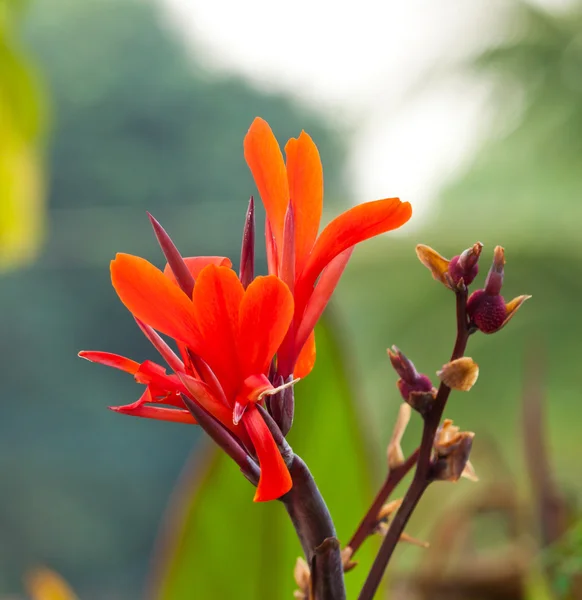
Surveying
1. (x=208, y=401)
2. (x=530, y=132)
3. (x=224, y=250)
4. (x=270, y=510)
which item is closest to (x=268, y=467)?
(x=208, y=401)

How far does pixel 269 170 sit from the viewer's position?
0.13 metres

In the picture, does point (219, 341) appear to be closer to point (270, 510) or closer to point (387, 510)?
point (387, 510)

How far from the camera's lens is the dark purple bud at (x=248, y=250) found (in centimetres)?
12

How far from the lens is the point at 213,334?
0.35 ft

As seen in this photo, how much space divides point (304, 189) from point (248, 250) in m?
0.02

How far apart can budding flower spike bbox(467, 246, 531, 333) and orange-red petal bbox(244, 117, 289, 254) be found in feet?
0.12

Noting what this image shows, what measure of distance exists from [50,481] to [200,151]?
0.79 metres

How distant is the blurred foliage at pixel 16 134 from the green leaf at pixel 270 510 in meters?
0.46

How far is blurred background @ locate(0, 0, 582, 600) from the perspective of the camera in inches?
16.6

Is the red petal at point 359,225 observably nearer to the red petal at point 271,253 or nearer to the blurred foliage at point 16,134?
the red petal at point 271,253

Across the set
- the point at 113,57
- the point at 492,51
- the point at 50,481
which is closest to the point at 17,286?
the point at 50,481

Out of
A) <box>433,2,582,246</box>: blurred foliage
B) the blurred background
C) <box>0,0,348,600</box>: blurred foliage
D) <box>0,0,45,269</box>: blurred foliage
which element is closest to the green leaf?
the blurred background

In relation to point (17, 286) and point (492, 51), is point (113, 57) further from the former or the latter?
point (492, 51)

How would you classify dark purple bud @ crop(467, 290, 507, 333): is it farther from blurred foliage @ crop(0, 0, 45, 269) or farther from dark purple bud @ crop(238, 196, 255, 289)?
blurred foliage @ crop(0, 0, 45, 269)
